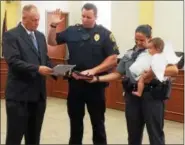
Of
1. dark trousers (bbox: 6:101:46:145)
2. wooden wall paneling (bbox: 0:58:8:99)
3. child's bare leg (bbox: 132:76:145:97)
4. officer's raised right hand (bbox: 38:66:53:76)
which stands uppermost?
officer's raised right hand (bbox: 38:66:53:76)

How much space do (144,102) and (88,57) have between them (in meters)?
0.71

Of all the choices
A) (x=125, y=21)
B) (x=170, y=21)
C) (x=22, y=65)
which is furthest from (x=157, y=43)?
(x=125, y=21)

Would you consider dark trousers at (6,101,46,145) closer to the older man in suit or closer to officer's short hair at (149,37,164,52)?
the older man in suit

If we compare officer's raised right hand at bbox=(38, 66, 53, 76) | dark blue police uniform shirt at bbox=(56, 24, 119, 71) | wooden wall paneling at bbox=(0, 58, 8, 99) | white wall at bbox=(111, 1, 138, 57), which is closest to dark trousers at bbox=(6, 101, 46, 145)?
officer's raised right hand at bbox=(38, 66, 53, 76)

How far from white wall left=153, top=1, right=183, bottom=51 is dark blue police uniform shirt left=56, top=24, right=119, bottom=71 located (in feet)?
13.4

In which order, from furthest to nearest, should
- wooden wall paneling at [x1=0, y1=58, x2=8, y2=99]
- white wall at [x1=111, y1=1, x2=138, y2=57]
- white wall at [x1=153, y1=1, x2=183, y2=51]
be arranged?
white wall at [x1=111, y1=1, x2=138, y2=57] → wooden wall paneling at [x1=0, y1=58, x2=8, y2=99] → white wall at [x1=153, y1=1, x2=183, y2=51]

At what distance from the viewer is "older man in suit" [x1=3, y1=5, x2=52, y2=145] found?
2926 mm

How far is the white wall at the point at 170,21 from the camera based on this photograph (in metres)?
7.18

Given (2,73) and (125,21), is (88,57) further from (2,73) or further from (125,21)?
(125,21)

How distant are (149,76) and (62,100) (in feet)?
15.6

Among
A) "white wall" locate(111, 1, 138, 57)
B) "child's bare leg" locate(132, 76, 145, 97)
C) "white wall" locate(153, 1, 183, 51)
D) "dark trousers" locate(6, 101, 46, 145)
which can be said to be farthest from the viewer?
"white wall" locate(111, 1, 138, 57)

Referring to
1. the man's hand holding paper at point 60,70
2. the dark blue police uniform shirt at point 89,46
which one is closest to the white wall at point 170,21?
the dark blue police uniform shirt at point 89,46

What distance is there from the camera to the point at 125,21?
7.96m

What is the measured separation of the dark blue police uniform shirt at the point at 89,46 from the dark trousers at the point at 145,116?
50 cm
